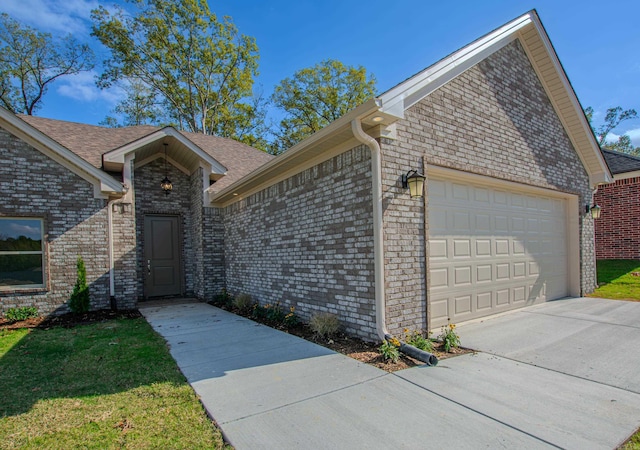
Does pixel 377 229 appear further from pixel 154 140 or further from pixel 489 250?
pixel 154 140

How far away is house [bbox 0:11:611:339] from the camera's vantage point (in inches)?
197

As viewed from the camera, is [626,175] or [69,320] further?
[626,175]

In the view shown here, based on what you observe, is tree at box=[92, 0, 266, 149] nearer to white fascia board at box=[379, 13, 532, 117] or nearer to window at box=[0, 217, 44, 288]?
window at box=[0, 217, 44, 288]

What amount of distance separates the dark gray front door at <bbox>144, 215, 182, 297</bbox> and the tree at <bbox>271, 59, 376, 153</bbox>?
1562cm

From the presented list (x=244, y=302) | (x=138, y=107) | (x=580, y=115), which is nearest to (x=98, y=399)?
(x=244, y=302)

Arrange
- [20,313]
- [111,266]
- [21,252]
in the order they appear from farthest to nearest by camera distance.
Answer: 1. [111,266]
2. [21,252]
3. [20,313]

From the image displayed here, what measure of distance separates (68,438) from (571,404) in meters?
4.30

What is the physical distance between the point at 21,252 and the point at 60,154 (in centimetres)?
240

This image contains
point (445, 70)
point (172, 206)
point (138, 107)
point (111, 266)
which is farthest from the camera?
point (138, 107)

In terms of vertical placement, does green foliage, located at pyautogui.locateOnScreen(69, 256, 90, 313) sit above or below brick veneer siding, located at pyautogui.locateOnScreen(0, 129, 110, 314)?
below

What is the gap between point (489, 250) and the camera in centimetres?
654

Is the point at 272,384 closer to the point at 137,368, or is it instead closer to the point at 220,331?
the point at 137,368

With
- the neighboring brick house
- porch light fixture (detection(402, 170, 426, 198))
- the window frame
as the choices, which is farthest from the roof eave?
the neighboring brick house

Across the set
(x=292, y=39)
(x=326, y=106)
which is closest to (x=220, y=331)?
(x=292, y=39)
